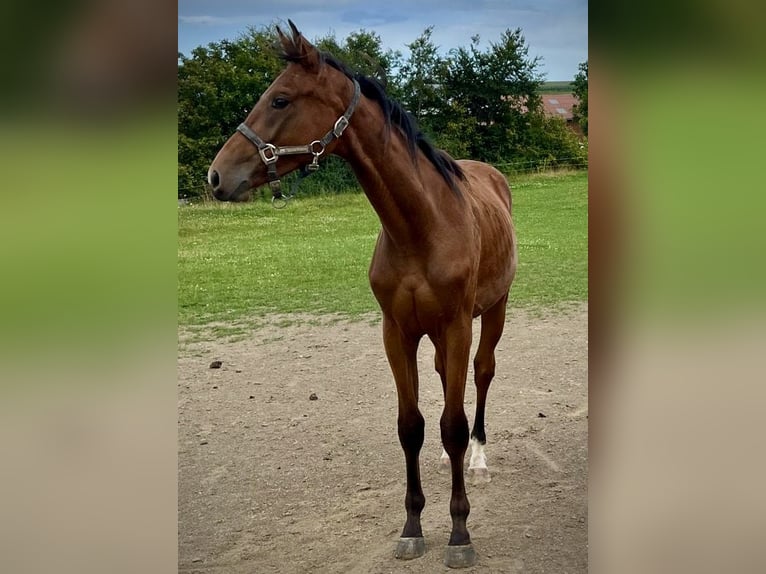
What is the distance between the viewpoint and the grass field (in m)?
3.83

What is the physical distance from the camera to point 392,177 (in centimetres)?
247

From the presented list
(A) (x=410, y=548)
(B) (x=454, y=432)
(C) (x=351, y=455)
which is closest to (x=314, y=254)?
(C) (x=351, y=455)

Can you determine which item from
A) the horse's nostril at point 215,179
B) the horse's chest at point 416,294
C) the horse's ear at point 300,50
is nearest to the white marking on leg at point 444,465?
the horse's chest at point 416,294

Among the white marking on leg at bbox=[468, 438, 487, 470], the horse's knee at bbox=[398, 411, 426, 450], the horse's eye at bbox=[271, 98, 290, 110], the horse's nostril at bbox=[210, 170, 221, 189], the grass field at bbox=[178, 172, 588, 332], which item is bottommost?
the white marking on leg at bbox=[468, 438, 487, 470]

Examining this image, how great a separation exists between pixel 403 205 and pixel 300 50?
0.61 m

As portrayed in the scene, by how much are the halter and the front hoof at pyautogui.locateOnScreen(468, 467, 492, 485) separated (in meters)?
1.70

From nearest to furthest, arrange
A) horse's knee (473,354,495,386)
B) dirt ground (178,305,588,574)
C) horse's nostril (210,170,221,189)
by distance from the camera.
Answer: horse's nostril (210,170,221,189), dirt ground (178,305,588,574), horse's knee (473,354,495,386)

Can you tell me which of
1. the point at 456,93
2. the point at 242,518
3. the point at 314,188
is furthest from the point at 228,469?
the point at 456,93

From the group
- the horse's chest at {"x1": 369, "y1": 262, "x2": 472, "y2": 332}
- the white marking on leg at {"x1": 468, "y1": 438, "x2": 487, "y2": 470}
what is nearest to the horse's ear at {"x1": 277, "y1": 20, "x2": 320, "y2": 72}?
the horse's chest at {"x1": 369, "y1": 262, "x2": 472, "y2": 332}
